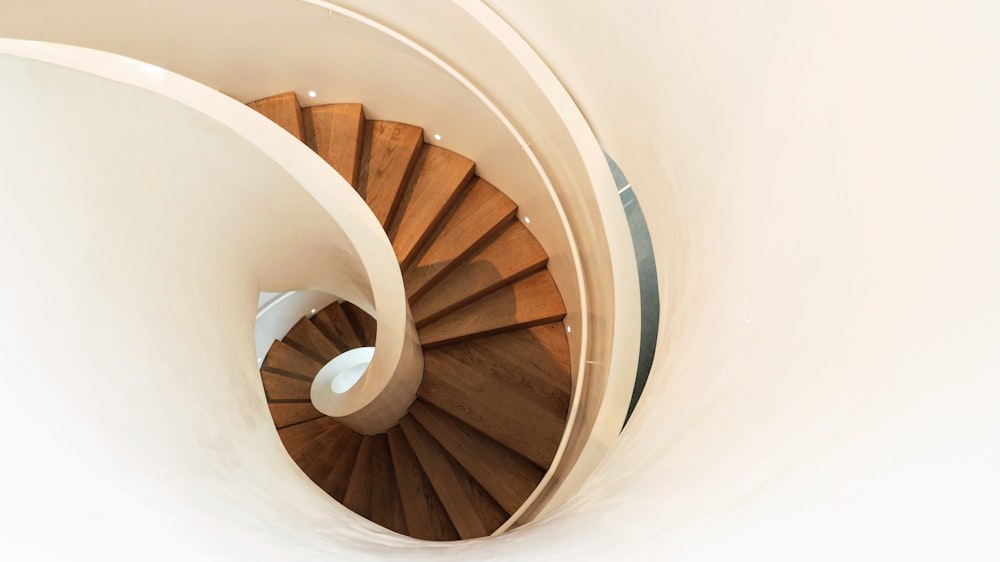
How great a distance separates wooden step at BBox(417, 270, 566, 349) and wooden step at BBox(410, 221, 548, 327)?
0.07 m

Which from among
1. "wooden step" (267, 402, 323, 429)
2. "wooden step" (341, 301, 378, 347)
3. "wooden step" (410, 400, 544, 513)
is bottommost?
"wooden step" (410, 400, 544, 513)

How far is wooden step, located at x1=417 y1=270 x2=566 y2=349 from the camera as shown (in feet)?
16.5

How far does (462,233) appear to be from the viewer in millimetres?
5242

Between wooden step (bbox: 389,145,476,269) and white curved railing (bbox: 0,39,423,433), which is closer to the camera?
white curved railing (bbox: 0,39,423,433)

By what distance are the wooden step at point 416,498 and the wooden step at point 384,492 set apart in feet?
0.36

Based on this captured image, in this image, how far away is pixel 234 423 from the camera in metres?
2.29

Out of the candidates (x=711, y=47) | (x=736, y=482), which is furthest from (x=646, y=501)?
(x=711, y=47)

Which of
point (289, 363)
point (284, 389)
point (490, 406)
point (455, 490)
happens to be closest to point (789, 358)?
point (490, 406)

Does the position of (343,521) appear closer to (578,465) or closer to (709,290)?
(578,465)

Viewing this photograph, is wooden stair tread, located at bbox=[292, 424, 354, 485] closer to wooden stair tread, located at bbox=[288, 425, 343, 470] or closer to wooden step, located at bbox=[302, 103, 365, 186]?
wooden stair tread, located at bbox=[288, 425, 343, 470]

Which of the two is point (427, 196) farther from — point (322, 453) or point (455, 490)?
point (322, 453)

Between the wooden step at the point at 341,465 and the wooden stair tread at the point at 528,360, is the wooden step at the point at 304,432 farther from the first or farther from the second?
the wooden stair tread at the point at 528,360

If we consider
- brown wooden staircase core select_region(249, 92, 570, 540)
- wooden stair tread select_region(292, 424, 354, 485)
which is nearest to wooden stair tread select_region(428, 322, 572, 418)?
brown wooden staircase core select_region(249, 92, 570, 540)

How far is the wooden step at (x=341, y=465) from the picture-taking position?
5.45 m
